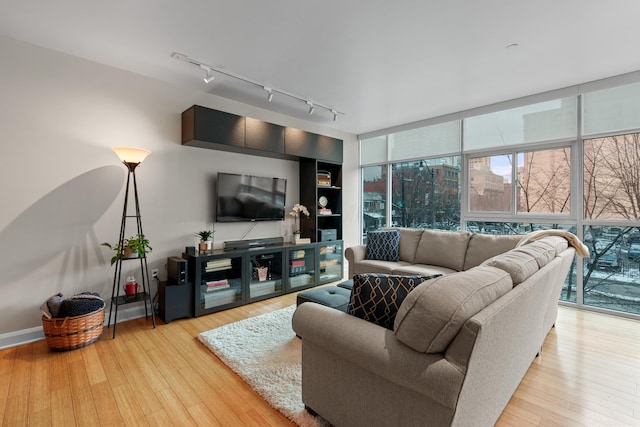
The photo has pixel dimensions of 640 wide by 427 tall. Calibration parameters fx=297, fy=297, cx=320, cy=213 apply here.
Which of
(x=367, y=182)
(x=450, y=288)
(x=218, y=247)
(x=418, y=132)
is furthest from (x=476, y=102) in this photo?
(x=218, y=247)

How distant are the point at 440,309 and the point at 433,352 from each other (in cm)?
17

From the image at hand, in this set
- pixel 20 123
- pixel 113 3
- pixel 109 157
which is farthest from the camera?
pixel 109 157

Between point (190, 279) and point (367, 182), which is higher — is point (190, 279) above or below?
below

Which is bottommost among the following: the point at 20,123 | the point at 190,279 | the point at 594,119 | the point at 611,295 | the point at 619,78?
the point at 611,295

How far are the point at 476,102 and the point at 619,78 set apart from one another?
4.46 feet

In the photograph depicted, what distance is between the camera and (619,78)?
10.3ft

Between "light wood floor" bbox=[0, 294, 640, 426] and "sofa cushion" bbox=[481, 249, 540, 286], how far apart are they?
2.86 feet

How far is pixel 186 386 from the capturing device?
201 cm

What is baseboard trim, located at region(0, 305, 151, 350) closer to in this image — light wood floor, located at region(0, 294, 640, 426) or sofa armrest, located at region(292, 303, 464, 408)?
light wood floor, located at region(0, 294, 640, 426)

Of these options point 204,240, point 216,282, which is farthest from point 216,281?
point 204,240

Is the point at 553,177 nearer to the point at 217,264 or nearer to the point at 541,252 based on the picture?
the point at 541,252

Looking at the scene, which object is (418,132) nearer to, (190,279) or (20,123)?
(190,279)

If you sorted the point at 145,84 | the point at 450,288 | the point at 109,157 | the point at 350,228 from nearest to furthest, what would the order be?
the point at 450,288 → the point at 109,157 → the point at 145,84 → the point at 350,228

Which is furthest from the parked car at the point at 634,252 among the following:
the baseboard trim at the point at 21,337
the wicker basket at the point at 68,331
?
the baseboard trim at the point at 21,337
